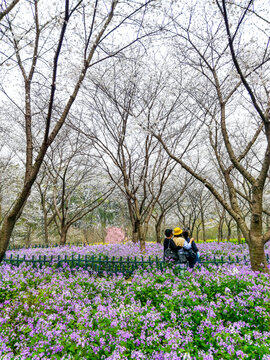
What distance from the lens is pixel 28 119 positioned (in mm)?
4672

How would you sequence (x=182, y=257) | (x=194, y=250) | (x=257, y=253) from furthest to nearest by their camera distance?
1. (x=194, y=250)
2. (x=182, y=257)
3. (x=257, y=253)

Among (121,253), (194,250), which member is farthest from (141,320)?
(121,253)

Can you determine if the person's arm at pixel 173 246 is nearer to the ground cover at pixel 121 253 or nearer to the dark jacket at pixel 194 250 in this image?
the dark jacket at pixel 194 250

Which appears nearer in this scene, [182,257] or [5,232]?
[5,232]

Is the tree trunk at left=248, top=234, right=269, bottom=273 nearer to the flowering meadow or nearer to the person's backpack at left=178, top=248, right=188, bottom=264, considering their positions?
the flowering meadow

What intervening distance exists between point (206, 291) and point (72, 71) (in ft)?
23.4

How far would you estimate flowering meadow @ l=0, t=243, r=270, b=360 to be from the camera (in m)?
2.39

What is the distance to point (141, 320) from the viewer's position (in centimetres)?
289

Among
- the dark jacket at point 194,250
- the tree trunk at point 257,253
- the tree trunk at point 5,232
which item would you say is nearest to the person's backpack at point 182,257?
the dark jacket at point 194,250

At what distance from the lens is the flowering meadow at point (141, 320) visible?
2389mm

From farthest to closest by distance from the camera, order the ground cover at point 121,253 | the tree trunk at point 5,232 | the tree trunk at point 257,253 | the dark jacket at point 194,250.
Answer: the ground cover at point 121,253, the dark jacket at point 194,250, the tree trunk at point 257,253, the tree trunk at point 5,232

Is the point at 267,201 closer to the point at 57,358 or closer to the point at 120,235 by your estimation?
the point at 120,235

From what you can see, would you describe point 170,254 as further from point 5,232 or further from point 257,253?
point 5,232

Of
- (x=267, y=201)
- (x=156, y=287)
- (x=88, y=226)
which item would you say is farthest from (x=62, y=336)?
(x=88, y=226)
